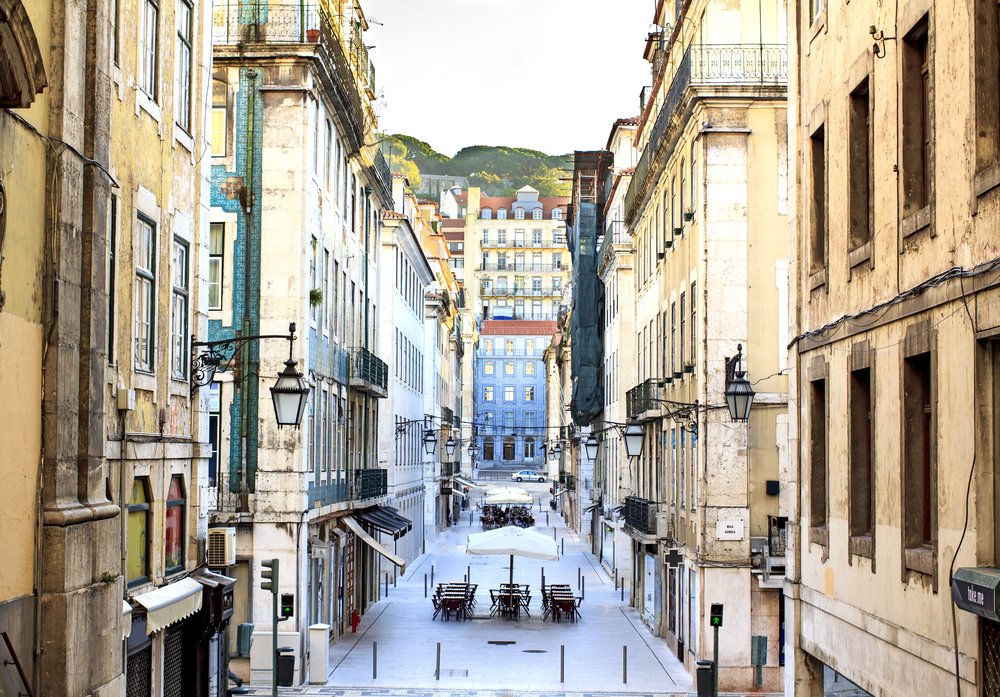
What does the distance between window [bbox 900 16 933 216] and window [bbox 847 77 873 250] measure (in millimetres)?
1528

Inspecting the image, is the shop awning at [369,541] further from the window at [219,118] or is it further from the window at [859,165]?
the window at [859,165]

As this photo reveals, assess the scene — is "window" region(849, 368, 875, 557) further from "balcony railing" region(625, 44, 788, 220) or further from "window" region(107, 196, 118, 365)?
"balcony railing" region(625, 44, 788, 220)

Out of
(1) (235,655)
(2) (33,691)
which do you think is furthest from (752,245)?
(2) (33,691)

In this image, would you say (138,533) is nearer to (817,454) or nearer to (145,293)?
(145,293)

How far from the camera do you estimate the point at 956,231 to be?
11.2m

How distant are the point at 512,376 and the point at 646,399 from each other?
11238 centimetres

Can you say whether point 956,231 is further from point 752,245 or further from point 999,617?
point 752,245

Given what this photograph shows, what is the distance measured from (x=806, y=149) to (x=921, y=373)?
4934 mm

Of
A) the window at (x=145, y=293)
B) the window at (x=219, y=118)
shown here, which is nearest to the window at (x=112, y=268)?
the window at (x=145, y=293)

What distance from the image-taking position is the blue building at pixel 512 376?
146375 millimetres

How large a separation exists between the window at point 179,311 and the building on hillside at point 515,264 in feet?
443

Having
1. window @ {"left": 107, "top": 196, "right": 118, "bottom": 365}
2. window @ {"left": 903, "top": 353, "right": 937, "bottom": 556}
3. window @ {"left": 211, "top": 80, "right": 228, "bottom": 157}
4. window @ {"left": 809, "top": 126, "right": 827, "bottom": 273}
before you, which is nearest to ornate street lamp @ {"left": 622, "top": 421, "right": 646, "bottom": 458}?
window @ {"left": 211, "top": 80, "right": 228, "bottom": 157}

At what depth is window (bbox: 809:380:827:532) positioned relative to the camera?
52.4 feet

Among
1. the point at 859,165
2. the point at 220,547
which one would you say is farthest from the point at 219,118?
the point at 859,165
